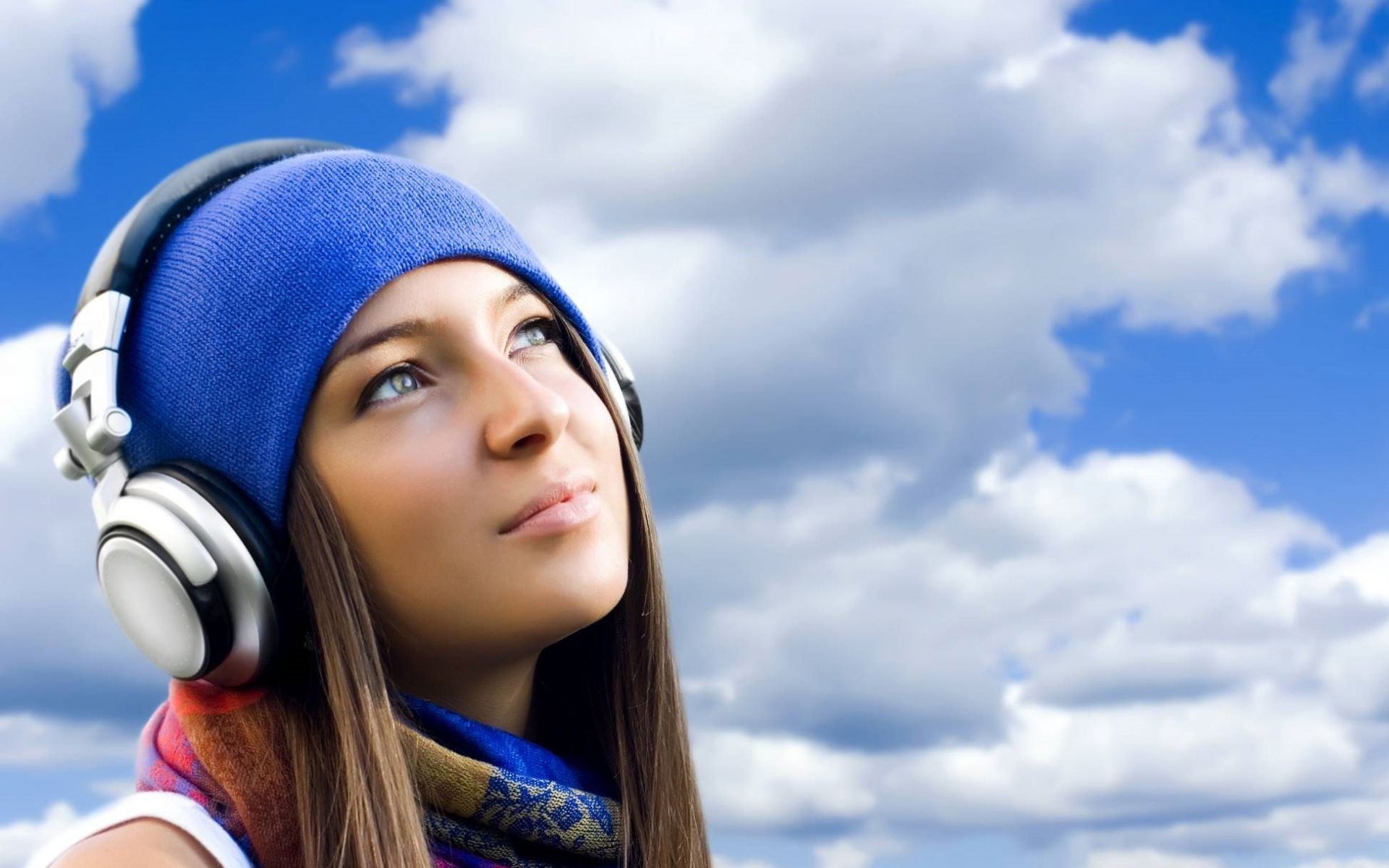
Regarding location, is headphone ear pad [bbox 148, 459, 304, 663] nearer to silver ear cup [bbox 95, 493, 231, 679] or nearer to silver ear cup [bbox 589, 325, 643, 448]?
silver ear cup [bbox 95, 493, 231, 679]

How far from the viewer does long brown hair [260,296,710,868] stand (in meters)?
2.83

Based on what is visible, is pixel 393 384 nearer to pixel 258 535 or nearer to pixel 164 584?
pixel 258 535

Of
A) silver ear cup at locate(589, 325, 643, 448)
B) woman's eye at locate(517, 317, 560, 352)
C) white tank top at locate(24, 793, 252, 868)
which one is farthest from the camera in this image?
silver ear cup at locate(589, 325, 643, 448)

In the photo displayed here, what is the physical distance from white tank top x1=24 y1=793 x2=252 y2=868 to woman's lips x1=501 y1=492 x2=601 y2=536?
79 cm

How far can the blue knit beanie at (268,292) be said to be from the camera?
299cm

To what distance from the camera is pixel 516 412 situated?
2928mm

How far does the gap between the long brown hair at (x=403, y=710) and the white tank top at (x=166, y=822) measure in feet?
0.48

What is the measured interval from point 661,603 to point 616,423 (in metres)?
0.47

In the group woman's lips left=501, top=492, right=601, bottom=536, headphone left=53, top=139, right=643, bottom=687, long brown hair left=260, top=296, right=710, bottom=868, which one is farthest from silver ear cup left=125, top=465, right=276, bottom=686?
woman's lips left=501, top=492, right=601, bottom=536

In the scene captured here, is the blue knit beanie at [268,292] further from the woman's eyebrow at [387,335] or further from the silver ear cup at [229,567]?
the silver ear cup at [229,567]

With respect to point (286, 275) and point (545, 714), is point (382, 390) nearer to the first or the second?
point (286, 275)

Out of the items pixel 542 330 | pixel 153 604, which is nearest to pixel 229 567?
pixel 153 604

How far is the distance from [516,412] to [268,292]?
599 millimetres

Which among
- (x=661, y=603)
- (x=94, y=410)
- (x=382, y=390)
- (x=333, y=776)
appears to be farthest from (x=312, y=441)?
(x=661, y=603)
